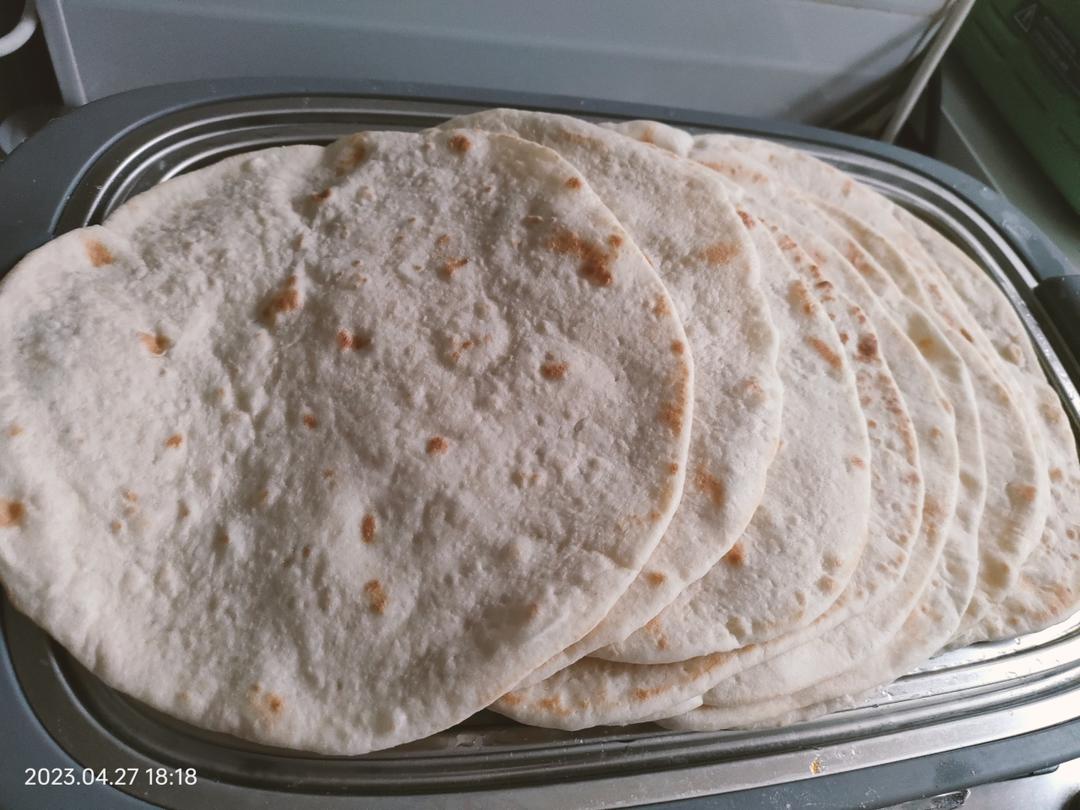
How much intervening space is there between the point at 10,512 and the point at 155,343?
291 millimetres

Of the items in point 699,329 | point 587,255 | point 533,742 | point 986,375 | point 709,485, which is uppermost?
point 587,255

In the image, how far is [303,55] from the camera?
1712 millimetres

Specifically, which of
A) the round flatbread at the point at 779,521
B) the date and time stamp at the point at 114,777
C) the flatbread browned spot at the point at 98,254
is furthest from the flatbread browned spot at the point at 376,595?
the flatbread browned spot at the point at 98,254

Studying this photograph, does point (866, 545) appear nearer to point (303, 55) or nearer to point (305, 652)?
point (305, 652)

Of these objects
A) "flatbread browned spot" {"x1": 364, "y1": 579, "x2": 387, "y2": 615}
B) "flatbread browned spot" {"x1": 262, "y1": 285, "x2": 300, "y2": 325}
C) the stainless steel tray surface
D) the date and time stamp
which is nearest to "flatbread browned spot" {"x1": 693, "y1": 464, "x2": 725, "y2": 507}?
the stainless steel tray surface

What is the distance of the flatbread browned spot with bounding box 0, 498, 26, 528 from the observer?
3.27ft

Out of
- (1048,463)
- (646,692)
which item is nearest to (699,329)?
(646,692)

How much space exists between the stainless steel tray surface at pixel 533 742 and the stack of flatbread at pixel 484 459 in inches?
3.1

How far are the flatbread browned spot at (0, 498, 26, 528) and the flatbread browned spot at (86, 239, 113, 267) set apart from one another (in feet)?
1.29

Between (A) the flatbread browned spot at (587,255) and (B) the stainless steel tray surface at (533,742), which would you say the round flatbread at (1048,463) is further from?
(A) the flatbread browned spot at (587,255)

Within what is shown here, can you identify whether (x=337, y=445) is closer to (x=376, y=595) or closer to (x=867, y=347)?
(x=376, y=595)

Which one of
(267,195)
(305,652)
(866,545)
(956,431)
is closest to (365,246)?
(267,195)

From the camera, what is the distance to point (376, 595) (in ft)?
3.31

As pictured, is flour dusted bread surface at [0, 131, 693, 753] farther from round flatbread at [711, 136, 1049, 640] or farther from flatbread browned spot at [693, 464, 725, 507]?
round flatbread at [711, 136, 1049, 640]
